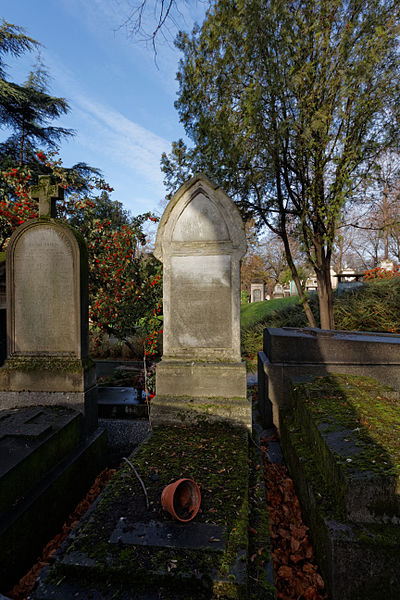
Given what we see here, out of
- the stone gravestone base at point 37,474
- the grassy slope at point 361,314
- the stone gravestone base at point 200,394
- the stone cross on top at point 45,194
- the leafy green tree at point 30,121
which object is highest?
the leafy green tree at point 30,121

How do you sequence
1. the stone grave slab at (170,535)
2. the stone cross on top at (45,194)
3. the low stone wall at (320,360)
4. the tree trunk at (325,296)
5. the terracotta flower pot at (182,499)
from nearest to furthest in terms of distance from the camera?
the stone grave slab at (170,535), the terracotta flower pot at (182,499), the stone cross on top at (45,194), the low stone wall at (320,360), the tree trunk at (325,296)

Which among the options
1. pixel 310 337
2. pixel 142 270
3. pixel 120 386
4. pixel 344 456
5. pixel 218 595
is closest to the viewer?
pixel 218 595

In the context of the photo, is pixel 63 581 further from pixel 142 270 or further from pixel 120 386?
pixel 142 270

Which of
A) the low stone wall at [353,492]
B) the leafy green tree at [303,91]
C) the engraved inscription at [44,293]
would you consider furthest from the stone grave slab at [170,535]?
the leafy green tree at [303,91]

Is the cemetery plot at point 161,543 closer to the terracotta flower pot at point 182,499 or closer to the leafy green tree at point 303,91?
the terracotta flower pot at point 182,499

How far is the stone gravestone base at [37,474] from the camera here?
220 centimetres

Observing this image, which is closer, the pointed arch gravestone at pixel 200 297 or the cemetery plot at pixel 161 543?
the cemetery plot at pixel 161 543

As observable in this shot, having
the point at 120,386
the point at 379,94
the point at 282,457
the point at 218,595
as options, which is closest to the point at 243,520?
the point at 218,595

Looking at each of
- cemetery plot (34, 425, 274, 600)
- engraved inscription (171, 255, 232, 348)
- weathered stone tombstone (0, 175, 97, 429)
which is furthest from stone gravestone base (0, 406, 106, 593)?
engraved inscription (171, 255, 232, 348)

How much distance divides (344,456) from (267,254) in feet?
116

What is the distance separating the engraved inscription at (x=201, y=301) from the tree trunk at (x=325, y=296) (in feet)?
14.4

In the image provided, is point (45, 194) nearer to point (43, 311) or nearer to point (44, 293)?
point (44, 293)

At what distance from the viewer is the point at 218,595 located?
1.49 meters

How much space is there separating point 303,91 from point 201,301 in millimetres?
5430
